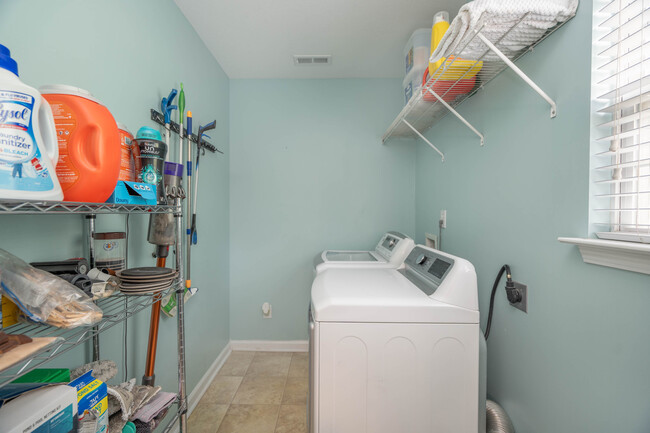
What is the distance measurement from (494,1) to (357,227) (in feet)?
6.04

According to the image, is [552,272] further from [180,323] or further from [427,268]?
[180,323]

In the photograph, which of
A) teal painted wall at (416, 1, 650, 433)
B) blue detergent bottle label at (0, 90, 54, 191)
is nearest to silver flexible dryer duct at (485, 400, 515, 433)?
teal painted wall at (416, 1, 650, 433)

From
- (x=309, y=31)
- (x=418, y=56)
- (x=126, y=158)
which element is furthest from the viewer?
(x=309, y=31)

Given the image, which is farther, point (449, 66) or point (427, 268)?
point (427, 268)

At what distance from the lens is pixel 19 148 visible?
519 mm

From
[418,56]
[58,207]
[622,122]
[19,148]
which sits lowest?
[58,207]

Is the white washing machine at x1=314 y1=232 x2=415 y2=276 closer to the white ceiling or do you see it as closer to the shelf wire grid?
Result: the shelf wire grid

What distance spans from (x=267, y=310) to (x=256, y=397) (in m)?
0.72

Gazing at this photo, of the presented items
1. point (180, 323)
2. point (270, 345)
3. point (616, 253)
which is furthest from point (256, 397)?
point (616, 253)

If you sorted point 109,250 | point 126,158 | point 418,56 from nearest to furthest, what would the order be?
1. point 126,158
2. point 109,250
3. point 418,56

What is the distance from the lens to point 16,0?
799 millimetres

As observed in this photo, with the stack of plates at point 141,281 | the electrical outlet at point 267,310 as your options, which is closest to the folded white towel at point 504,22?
the stack of plates at point 141,281

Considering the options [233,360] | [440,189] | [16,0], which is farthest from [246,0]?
[233,360]

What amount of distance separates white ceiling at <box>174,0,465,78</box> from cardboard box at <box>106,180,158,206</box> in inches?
55.2
